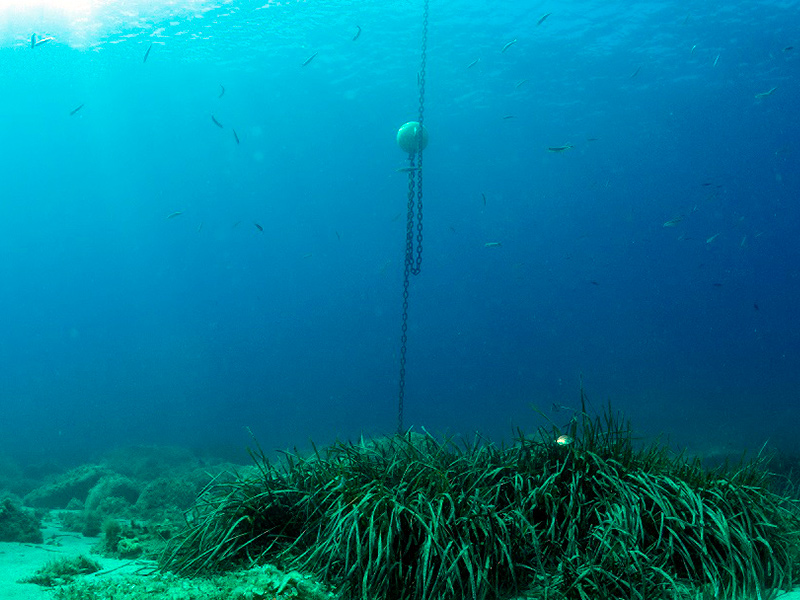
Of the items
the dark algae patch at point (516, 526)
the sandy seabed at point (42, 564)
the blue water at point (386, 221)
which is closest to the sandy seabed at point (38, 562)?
the sandy seabed at point (42, 564)

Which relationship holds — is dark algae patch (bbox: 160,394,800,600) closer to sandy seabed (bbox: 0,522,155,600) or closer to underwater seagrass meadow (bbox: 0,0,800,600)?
underwater seagrass meadow (bbox: 0,0,800,600)

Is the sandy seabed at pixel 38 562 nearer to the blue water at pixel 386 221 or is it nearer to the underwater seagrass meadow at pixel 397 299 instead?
the underwater seagrass meadow at pixel 397 299

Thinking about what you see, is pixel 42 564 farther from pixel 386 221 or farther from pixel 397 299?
pixel 397 299

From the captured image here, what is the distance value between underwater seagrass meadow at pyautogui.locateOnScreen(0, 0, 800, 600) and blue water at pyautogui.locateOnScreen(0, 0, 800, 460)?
314mm

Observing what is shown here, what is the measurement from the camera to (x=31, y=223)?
67.0 metres

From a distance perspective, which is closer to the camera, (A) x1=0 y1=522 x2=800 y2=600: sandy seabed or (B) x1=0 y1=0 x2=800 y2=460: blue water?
(A) x1=0 y1=522 x2=800 y2=600: sandy seabed

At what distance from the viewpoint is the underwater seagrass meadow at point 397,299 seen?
3672mm

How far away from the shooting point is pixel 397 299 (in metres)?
81.9

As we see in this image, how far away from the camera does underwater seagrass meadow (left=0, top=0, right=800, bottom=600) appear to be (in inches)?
145

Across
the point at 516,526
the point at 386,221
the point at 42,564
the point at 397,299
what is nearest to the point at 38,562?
the point at 42,564

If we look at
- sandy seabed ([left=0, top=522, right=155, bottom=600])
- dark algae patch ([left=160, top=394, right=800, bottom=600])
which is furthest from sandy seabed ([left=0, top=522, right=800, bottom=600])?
dark algae patch ([left=160, top=394, right=800, bottom=600])

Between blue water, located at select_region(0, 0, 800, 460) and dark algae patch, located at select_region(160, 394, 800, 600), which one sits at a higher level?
dark algae patch, located at select_region(160, 394, 800, 600)

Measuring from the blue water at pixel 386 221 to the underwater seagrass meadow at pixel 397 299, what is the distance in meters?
0.31

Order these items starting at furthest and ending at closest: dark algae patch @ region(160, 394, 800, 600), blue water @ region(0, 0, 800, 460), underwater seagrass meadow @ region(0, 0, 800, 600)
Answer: blue water @ region(0, 0, 800, 460), underwater seagrass meadow @ region(0, 0, 800, 600), dark algae patch @ region(160, 394, 800, 600)
